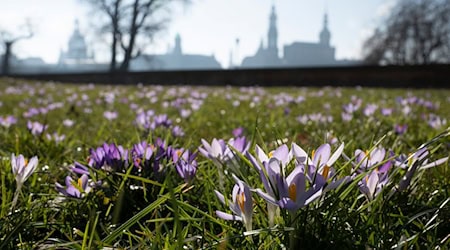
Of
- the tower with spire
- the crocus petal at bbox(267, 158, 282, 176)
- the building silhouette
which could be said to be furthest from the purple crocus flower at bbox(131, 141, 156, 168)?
the building silhouette

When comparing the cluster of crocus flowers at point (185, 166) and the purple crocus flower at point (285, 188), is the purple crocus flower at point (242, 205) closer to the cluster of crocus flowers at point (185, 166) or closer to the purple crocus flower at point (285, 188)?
the purple crocus flower at point (285, 188)

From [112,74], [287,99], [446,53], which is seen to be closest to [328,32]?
[446,53]

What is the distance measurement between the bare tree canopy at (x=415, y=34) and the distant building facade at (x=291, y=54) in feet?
324

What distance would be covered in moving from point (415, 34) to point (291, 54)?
11001cm

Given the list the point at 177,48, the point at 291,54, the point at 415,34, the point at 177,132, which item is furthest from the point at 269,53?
the point at 177,132

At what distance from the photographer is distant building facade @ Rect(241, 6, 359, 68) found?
147m

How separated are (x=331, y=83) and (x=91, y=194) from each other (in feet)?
46.5

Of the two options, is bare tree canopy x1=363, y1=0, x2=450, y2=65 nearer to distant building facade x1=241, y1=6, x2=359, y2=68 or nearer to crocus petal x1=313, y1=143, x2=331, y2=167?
crocus petal x1=313, y1=143, x2=331, y2=167

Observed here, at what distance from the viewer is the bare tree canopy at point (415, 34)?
38.7m

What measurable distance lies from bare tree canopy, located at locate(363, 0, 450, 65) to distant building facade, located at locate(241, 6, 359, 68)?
9862 centimetres

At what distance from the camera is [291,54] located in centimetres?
14862

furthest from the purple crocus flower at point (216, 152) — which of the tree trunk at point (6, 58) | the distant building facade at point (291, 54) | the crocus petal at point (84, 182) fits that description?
the distant building facade at point (291, 54)

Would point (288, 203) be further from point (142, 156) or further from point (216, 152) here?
point (142, 156)

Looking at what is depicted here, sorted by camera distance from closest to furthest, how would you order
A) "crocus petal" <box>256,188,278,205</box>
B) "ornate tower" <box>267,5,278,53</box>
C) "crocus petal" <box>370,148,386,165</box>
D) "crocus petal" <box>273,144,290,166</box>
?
1. "crocus petal" <box>256,188,278,205</box>
2. "crocus petal" <box>273,144,290,166</box>
3. "crocus petal" <box>370,148,386,165</box>
4. "ornate tower" <box>267,5,278,53</box>
